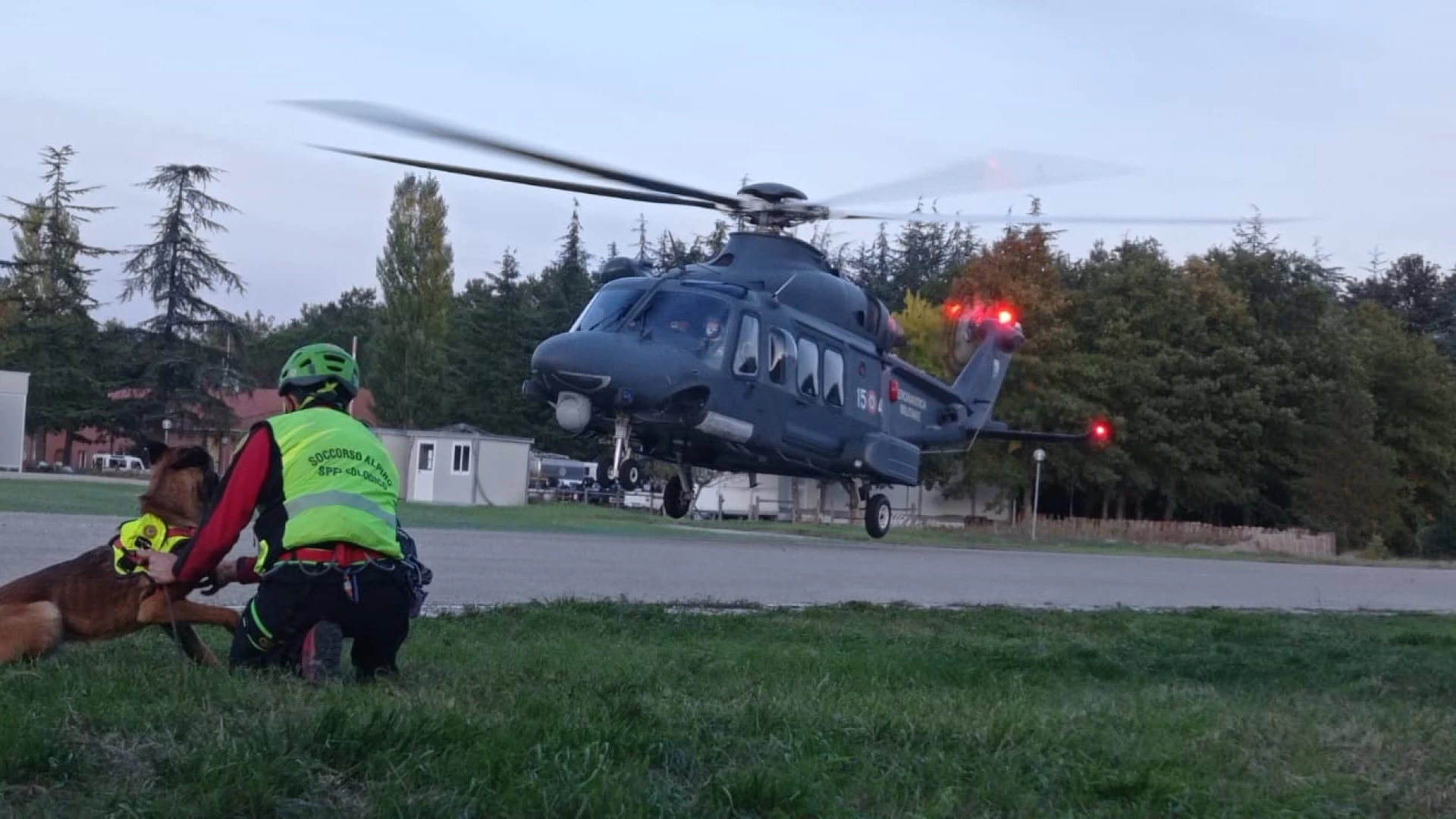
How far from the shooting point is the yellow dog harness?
20.6 feet

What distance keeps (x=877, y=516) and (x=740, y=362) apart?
5655 millimetres

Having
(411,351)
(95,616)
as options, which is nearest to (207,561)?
(95,616)

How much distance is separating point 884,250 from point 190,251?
1965 inches

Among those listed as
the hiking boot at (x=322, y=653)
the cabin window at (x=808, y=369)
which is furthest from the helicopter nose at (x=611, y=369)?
the hiking boot at (x=322, y=653)

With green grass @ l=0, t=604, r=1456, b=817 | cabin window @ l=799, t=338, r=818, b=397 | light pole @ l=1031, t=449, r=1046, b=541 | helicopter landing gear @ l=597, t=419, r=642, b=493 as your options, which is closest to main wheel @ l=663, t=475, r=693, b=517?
helicopter landing gear @ l=597, t=419, r=642, b=493

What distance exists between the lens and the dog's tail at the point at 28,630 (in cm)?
613

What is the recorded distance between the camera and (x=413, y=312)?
70688 millimetres

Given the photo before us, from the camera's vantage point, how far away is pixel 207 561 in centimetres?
603

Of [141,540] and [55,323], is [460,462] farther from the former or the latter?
[141,540]

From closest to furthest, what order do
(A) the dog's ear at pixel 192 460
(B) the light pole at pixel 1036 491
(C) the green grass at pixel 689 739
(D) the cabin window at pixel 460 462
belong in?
(C) the green grass at pixel 689 739 < (A) the dog's ear at pixel 192 460 < (B) the light pole at pixel 1036 491 < (D) the cabin window at pixel 460 462

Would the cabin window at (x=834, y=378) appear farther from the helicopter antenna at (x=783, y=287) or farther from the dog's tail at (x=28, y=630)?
the dog's tail at (x=28, y=630)

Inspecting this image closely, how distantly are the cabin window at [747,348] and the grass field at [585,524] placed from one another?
A: 7.27 m

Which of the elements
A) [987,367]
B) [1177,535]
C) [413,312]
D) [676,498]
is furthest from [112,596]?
[413,312]

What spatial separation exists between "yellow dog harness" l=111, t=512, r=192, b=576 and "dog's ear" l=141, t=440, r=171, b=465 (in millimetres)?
249
